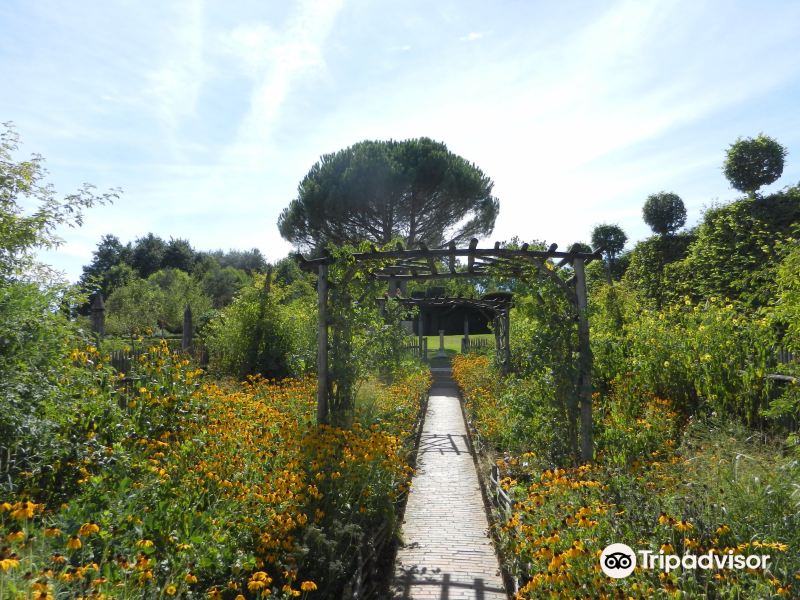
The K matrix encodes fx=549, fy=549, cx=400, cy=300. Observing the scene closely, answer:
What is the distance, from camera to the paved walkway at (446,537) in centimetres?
337

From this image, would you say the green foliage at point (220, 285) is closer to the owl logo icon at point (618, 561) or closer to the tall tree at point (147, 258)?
the tall tree at point (147, 258)

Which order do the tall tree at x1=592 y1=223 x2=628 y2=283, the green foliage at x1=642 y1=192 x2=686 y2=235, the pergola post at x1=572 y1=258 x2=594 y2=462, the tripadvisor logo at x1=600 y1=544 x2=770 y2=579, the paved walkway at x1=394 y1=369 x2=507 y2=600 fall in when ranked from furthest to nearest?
the tall tree at x1=592 y1=223 x2=628 y2=283 → the green foliage at x1=642 y1=192 x2=686 y2=235 → the pergola post at x1=572 y1=258 x2=594 y2=462 → the paved walkway at x1=394 y1=369 x2=507 y2=600 → the tripadvisor logo at x1=600 y1=544 x2=770 y2=579

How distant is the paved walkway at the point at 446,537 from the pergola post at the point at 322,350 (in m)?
1.18

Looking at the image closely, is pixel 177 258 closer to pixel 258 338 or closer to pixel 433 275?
pixel 258 338

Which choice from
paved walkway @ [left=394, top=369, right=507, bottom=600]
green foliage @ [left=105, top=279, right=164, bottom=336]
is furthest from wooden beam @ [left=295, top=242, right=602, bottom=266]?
green foliage @ [left=105, top=279, right=164, bottom=336]

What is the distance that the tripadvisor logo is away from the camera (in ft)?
7.93

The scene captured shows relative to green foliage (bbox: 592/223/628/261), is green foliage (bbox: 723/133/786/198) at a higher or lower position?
lower

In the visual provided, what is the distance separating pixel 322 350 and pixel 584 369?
2.50 m

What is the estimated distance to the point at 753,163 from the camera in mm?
12547

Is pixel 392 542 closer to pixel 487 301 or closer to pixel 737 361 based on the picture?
pixel 737 361

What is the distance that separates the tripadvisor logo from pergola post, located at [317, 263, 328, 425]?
3208 mm

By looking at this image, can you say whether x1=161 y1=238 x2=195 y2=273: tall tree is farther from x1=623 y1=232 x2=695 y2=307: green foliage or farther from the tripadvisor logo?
the tripadvisor logo

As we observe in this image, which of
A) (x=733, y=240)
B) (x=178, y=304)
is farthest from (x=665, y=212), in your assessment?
(x=178, y=304)

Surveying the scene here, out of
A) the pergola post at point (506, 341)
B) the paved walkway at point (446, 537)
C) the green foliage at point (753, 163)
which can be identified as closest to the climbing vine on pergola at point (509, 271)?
the paved walkway at point (446, 537)
